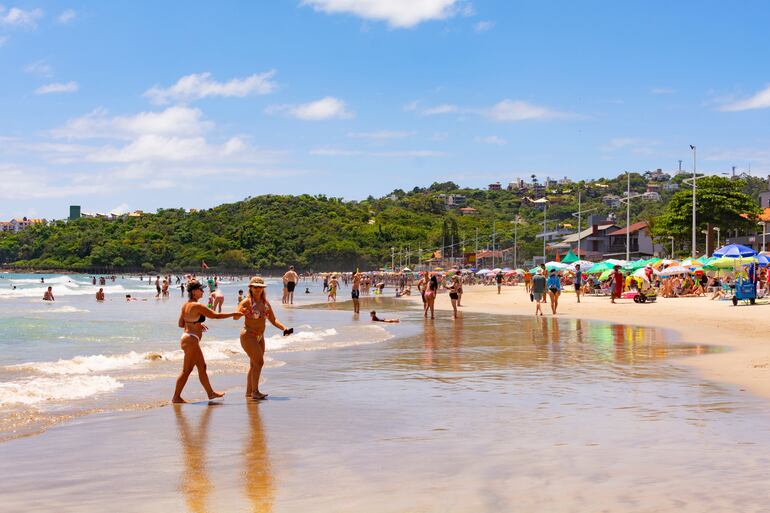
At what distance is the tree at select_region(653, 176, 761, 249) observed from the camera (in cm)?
6719

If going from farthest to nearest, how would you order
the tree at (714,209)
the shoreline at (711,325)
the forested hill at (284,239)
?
the forested hill at (284,239)
the tree at (714,209)
the shoreline at (711,325)

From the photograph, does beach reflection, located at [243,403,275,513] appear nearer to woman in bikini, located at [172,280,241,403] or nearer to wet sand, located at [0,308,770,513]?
wet sand, located at [0,308,770,513]

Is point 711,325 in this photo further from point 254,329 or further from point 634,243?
point 634,243

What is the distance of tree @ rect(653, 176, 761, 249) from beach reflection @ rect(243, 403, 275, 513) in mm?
64780

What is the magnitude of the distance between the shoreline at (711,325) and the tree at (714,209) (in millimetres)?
35365

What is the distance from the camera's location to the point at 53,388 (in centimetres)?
1097

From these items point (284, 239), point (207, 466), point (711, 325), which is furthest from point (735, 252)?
point (284, 239)

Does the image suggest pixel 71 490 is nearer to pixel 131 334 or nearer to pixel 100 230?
pixel 131 334

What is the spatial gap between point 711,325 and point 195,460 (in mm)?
18493

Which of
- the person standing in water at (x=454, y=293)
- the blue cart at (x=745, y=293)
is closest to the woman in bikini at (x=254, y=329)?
the person standing in water at (x=454, y=293)

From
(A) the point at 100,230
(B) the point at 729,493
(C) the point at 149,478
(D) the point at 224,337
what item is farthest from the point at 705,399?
(A) the point at 100,230

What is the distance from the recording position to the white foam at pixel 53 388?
33.2 ft

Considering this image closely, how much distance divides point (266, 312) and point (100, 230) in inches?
7939

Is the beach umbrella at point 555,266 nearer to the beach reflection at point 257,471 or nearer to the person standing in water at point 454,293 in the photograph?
the person standing in water at point 454,293
